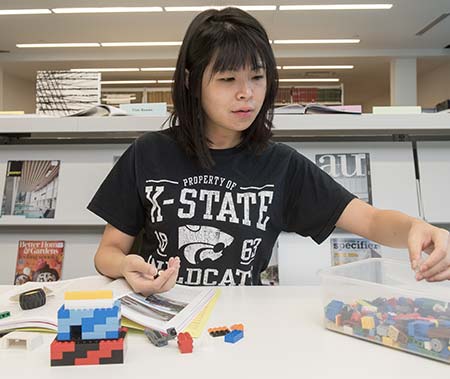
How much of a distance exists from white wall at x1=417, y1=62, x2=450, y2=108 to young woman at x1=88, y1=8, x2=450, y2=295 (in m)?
6.91

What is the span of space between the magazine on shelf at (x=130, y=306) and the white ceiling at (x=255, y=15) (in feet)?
11.7

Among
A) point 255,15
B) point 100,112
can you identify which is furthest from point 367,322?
point 255,15

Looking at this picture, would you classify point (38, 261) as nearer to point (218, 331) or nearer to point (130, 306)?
point (130, 306)

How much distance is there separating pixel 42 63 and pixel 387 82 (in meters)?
6.28

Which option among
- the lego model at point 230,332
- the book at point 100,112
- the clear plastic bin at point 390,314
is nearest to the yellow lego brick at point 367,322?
the clear plastic bin at point 390,314

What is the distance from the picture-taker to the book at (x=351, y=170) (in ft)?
4.66

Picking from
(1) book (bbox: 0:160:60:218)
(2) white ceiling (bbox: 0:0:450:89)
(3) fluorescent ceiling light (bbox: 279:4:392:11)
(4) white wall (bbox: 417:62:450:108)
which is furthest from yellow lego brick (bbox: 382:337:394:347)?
(4) white wall (bbox: 417:62:450:108)

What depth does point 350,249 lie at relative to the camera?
141 cm

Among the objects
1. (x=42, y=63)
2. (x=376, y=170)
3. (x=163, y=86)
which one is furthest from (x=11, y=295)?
(x=163, y=86)

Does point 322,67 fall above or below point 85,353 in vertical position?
above

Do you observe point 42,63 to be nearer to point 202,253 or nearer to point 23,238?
point 23,238

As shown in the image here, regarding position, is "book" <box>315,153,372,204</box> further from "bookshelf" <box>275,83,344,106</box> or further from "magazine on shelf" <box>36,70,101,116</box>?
"bookshelf" <box>275,83,344,106</box>

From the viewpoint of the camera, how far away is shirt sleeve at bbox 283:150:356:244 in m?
0.99

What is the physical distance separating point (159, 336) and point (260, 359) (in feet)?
0.45
